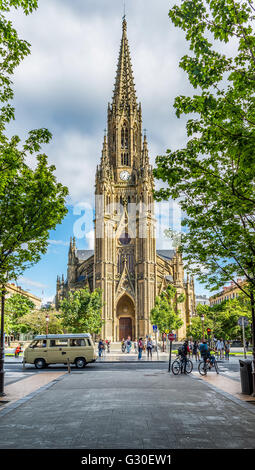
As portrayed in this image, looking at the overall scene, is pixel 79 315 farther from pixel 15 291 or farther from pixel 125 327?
pixel 15 291

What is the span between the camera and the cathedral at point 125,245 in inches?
2130

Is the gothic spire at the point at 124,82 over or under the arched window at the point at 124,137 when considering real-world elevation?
over

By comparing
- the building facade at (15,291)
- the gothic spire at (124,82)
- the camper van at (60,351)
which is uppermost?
the gothic spire at (124,82)

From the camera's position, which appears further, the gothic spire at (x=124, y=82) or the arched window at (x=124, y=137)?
the gothic spire at (x=124, y=82)

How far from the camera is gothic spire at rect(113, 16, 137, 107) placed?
68.9 metres

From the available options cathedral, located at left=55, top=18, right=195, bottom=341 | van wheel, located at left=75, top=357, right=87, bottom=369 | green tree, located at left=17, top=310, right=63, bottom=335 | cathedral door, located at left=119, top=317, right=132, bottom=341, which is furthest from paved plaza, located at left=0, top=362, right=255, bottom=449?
cathedral door, located at left=119, top=317, right=132, bottom=341

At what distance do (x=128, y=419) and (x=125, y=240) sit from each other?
50586 mm

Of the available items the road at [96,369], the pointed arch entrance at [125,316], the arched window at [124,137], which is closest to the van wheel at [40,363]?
the road at [96,369]

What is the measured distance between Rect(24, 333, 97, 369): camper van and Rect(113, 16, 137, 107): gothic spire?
178 ft

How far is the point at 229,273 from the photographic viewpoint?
1247cm

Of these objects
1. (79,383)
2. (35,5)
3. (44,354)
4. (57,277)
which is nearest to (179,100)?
(35,5)

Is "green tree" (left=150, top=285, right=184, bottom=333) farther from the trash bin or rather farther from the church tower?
the trash bin

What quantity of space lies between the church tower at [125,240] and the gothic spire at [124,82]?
579 cm

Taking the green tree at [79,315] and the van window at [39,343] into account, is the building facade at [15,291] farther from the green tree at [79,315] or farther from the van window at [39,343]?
the green tree at [79,315]
